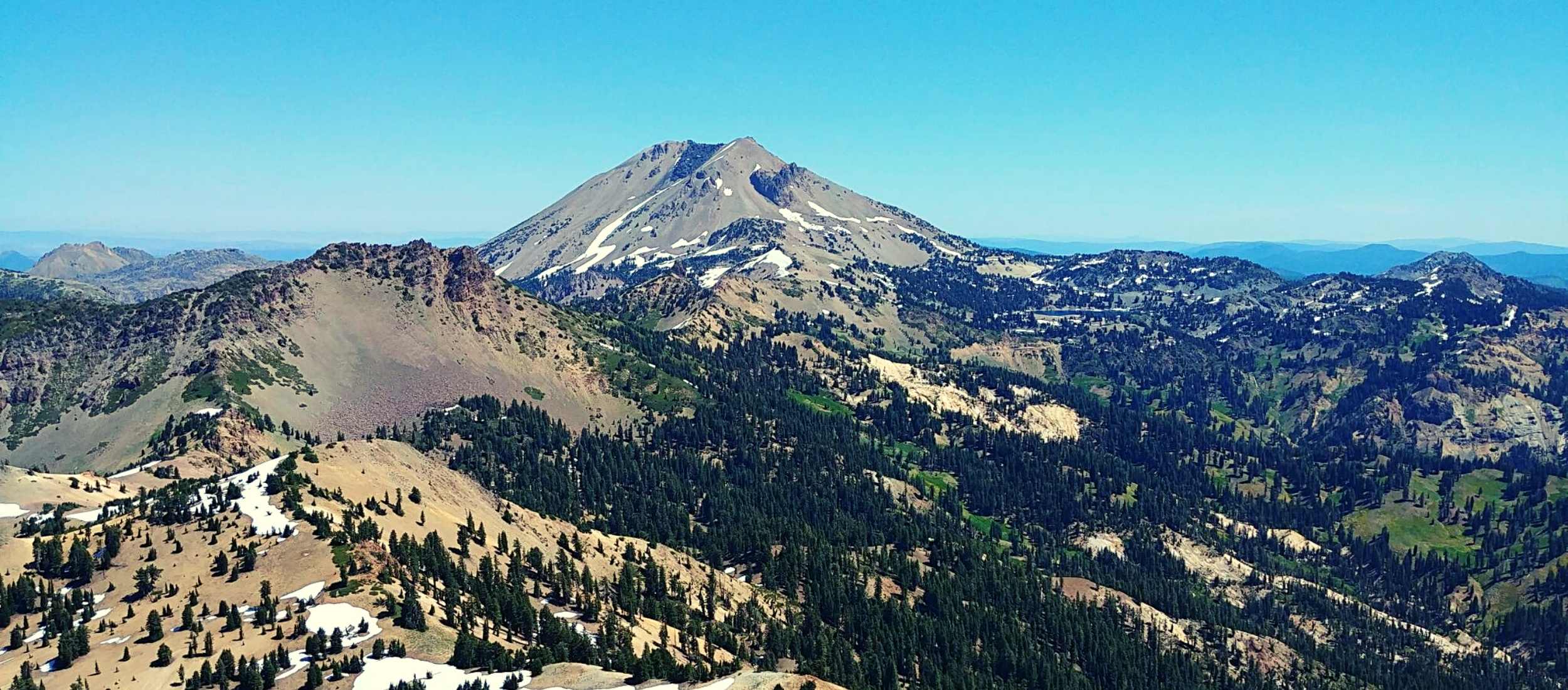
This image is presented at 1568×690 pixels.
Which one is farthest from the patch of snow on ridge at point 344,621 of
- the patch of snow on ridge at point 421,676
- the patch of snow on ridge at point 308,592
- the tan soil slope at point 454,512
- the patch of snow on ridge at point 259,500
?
the tan soil slope at point 454,512

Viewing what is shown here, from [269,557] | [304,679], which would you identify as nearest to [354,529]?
[269,557]

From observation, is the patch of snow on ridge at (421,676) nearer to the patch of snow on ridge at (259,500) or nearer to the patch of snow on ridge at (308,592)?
the patch of snow on ridge at (308,592)

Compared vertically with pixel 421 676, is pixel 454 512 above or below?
below

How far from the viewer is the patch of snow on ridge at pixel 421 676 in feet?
308

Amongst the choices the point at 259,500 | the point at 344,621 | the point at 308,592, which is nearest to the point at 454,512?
the point at 259,500

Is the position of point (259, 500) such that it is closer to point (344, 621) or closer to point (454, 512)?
point (454, 512)

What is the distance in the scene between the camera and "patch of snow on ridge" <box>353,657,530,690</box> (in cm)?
9381

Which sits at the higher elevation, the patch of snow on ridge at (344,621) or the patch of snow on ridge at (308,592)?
the patch of snow on ridge at (308,592)

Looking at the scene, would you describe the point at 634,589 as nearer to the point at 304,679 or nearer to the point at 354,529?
the point at 354,529

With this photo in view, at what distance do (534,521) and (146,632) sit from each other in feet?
253

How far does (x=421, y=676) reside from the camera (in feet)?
313

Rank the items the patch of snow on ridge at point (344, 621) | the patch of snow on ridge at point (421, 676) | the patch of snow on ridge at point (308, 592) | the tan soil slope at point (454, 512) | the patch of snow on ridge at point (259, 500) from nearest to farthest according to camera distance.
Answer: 1. the patch of snow on ridge at point (421, 676)
2. the patch of snow on ridge at point (344, 621)
3. the patch of snow on ridge at point (308, 592)
4. the patch of snow on ridge at point (259, 500)
5. the tan soil slope at point (454, 512)

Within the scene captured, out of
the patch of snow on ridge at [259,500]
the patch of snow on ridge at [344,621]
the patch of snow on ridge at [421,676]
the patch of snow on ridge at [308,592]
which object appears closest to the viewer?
the patch of snow on ridge at [421,676]

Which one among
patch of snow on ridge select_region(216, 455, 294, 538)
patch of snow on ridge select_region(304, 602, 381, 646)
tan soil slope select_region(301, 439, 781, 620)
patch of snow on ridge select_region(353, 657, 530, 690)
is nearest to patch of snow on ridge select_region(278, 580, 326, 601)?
patch of snow on ridge select_region(304, 602, 381, 646)
